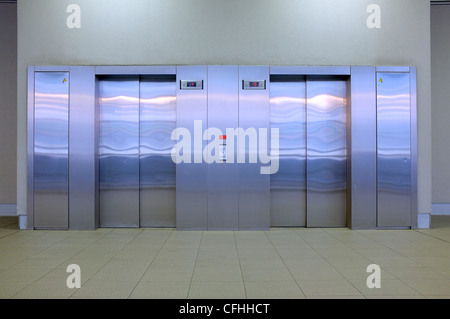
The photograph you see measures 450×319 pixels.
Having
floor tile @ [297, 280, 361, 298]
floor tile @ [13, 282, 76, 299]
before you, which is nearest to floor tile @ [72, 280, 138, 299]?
floor tile @ [13, 282, 76, 299]

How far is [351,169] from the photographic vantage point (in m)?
6.64

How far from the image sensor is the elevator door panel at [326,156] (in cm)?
689

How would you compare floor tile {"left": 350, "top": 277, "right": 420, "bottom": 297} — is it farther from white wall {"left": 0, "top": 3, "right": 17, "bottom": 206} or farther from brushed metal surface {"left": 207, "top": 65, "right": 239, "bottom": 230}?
white wall {"left": 0, "top": 3, "right": 17, "bottom": 206}

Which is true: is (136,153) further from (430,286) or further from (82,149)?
(430,286)

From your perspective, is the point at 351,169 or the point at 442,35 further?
the point at 442,35

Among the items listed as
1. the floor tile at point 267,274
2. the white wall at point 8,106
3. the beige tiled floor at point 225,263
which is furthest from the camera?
the white wall at point 8,106

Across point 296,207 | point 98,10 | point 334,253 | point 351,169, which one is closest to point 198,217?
point 296,207

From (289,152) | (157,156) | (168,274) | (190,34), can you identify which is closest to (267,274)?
(168,274)

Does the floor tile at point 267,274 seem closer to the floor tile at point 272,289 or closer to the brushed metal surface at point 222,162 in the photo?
the floor tile at point 272,289

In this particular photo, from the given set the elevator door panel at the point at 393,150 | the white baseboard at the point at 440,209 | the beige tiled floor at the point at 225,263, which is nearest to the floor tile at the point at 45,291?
the beige tiled floor at the point at 225,263

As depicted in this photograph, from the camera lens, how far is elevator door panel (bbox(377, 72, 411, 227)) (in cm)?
665

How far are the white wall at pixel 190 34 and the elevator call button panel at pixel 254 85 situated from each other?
1.47 feet

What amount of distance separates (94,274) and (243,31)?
518 centimetres
